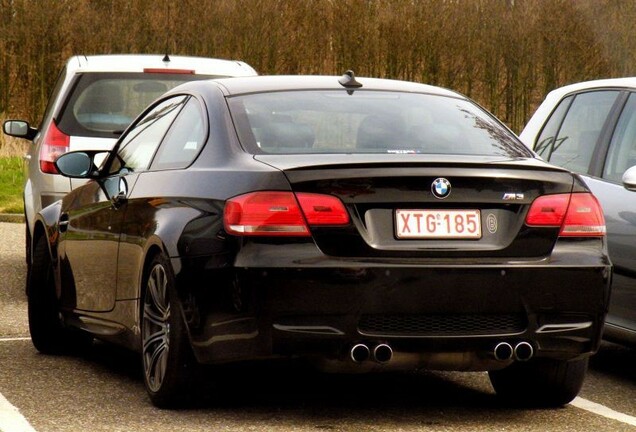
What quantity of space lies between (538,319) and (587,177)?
99.7 inches

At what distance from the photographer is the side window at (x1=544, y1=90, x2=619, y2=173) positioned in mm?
8945

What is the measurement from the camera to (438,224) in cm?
632

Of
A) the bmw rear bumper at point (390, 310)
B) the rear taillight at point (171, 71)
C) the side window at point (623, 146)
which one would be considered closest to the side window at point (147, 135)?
the bmw rear bumper at point (390, 310)

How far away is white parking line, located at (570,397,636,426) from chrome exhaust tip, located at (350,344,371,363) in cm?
141

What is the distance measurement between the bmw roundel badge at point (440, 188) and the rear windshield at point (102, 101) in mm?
5186

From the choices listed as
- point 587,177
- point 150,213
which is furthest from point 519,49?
point 150,213

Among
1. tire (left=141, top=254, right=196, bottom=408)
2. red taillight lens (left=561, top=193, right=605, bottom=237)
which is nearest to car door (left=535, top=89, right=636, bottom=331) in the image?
red taillight lens (left=561, top=193, right=605, bottom=237)

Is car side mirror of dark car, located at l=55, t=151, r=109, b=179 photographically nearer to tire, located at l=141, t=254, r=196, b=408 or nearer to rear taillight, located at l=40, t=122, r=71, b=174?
tire, located at l=141, t=254, r=196, b=408

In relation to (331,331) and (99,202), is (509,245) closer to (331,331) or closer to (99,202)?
(331,331)

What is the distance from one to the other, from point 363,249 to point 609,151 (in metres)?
2.93

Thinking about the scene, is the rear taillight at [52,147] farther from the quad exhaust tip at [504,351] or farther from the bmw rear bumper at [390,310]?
the quad exhaust tip at [504,351]

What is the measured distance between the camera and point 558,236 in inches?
257

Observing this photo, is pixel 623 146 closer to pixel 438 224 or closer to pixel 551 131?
pixel 551 131

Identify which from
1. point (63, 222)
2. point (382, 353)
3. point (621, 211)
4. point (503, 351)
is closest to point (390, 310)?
point (382, 353)
